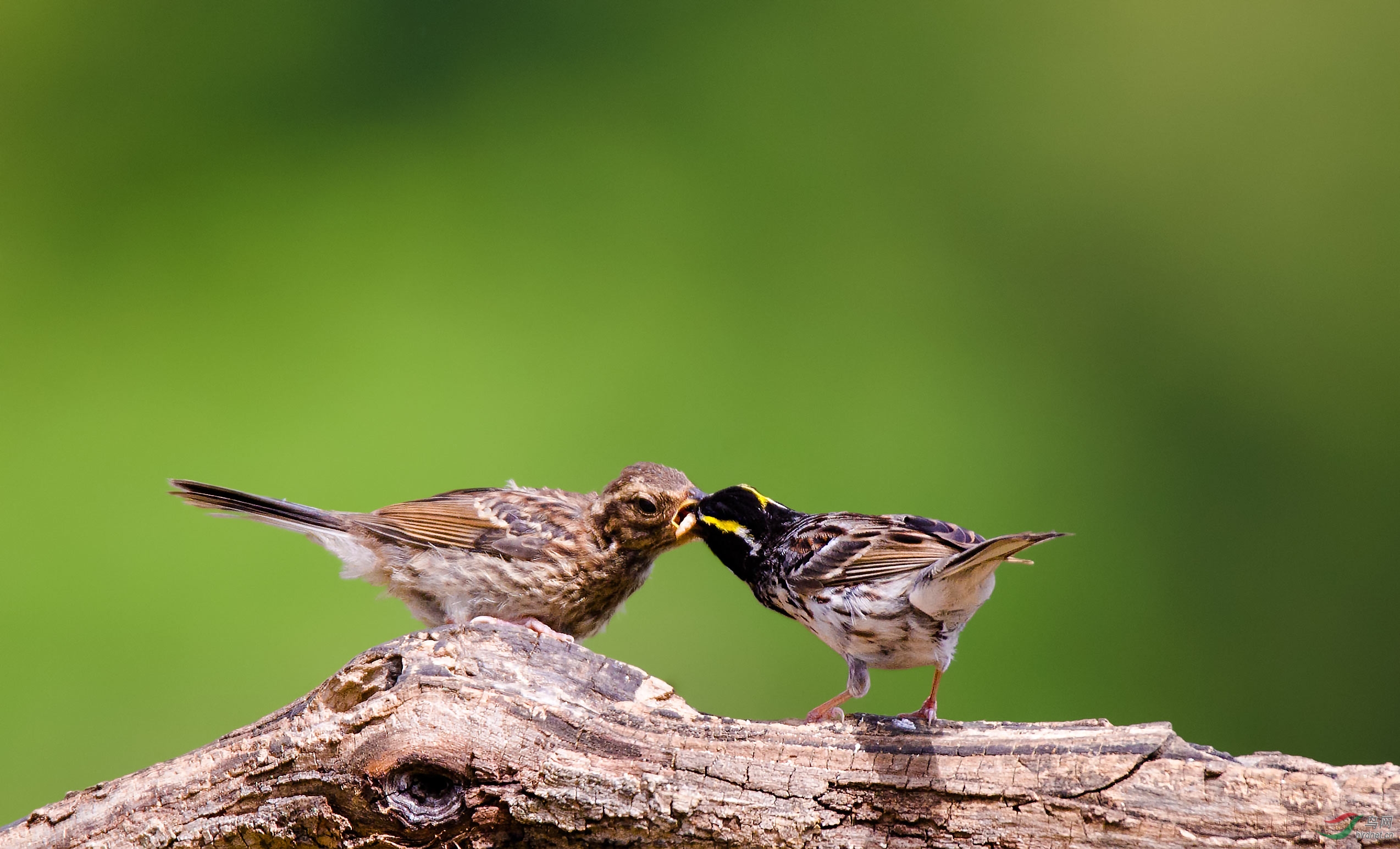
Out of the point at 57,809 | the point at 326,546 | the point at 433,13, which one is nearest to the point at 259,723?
the point at 57,809

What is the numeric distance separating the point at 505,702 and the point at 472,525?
3.20 ft

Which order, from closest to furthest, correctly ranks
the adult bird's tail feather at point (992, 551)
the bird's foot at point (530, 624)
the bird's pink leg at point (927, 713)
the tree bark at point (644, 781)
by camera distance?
the adult bird's tail feather at point (992, 551)
the tree bark at point (644, 781)
the bird's pink leg at point (927, 713)
the bird's foot at point (530, 624)

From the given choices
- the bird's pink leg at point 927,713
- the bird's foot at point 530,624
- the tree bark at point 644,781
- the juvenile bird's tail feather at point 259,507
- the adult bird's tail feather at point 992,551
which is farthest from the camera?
the juvenile bird's tail feather at point 259,507

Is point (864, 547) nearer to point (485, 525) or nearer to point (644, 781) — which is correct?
point (644, 781)

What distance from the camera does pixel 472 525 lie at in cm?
321

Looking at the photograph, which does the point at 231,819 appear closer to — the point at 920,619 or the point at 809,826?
the point at 809,826

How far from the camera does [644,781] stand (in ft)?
7.46

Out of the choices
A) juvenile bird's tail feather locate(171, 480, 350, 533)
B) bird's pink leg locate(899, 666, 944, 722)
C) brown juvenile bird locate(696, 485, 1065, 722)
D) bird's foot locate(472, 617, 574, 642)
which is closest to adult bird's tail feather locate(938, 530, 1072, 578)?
brown juvenile bird locate(696, 485, 1065, 722)

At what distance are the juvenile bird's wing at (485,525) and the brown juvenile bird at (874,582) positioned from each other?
1.71 ft

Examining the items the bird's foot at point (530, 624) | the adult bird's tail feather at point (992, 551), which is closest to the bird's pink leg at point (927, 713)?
the adult bird's tail feather at point (992, 551)

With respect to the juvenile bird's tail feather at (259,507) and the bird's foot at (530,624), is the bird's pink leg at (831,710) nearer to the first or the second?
the bird's foot at (530,624)

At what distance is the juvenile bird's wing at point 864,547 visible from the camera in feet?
8.55

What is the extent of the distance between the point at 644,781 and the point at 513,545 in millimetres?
1051

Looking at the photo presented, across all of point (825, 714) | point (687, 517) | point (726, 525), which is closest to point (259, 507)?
point (687, 517)
